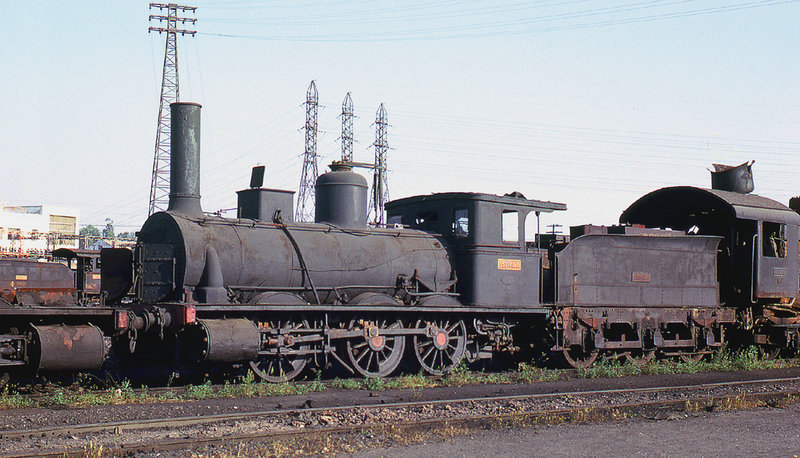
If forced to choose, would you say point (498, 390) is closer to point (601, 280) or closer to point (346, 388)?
point (346, 388)

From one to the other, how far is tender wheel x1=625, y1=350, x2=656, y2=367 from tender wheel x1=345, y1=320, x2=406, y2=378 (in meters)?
5.28

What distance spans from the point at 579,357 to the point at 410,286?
174 inches

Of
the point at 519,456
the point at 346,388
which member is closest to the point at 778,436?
the point at 519,456

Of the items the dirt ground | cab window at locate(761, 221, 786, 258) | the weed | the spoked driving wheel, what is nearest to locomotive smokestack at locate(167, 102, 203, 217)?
the spoked driving wheel

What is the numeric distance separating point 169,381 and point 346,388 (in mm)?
2713

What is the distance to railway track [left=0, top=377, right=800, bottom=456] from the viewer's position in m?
7.57

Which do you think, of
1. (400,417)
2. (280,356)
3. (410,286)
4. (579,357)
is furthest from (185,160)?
(579,357)

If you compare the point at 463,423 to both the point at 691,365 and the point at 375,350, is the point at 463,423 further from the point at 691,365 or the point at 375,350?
the point at 691,365

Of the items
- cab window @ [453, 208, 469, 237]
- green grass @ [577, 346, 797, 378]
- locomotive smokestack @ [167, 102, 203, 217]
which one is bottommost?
green grass @ [577, 346, 797, 378]

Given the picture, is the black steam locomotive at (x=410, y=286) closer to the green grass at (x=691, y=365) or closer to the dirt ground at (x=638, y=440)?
the green grass at (x=691, y=365)

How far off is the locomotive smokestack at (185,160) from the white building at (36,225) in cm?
5497

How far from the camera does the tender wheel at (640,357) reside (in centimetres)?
1537

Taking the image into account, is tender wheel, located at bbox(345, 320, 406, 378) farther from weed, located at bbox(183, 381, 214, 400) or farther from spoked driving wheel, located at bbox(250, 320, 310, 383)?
weed, located at bbox(183, 381, 214, 400)

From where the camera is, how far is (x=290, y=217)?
13.3m
